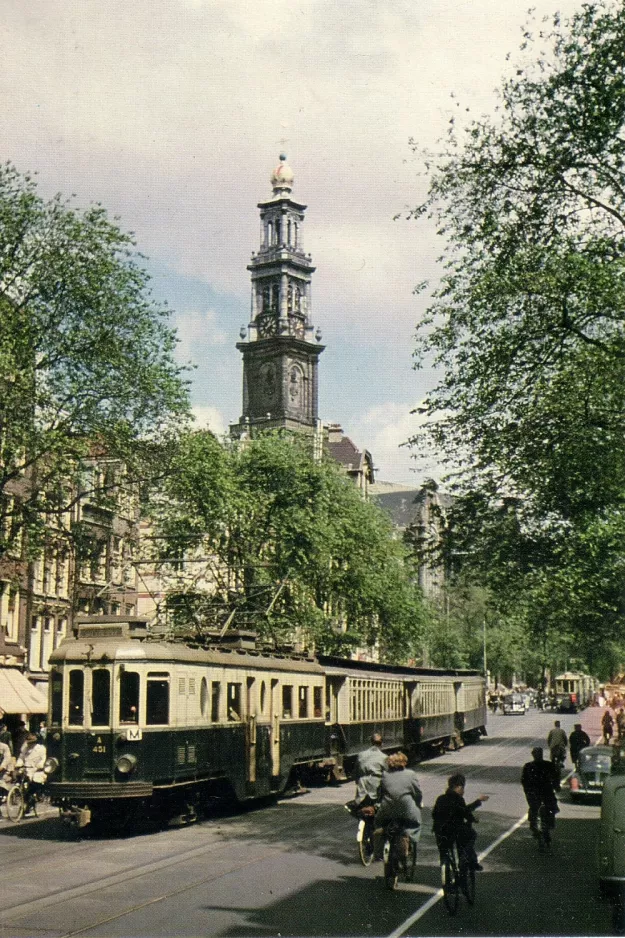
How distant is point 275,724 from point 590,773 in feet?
24.4

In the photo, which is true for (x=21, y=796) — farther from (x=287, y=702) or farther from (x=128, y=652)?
(x=287, y=702)

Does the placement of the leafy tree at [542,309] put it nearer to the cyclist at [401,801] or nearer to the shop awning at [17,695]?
the cyclist at [401,801]

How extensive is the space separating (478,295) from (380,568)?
1790 inches

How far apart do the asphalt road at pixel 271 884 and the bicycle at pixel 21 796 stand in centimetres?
38

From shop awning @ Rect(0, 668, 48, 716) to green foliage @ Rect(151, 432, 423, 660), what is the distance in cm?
691

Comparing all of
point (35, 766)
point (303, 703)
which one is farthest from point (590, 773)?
point (35, 766)

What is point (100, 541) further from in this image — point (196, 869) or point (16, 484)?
point (196, 869)

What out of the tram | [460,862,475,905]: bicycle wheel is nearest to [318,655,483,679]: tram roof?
the tram

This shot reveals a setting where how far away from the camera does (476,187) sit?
955 inches

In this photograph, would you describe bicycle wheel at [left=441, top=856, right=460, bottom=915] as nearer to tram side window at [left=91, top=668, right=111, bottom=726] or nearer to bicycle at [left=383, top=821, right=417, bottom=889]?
bicycle at [left=383, top=821, right=417, bottom=889]

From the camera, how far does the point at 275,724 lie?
29.2 m

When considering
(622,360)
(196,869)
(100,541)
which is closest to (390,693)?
(100,541)

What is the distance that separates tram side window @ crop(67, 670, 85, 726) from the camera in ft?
76.3

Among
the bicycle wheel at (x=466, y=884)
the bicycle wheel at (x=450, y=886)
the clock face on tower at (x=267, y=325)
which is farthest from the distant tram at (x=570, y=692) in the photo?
Answer: the bicycle wheel at (x=450, y=886)
